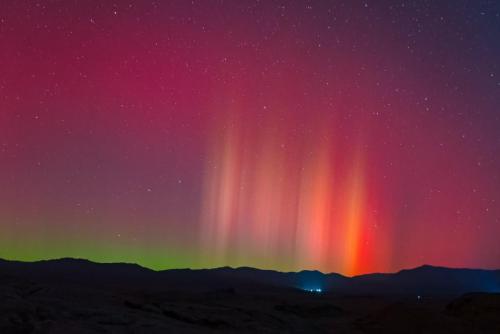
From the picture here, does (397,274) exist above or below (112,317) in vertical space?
above

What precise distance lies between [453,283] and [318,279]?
29603 mm

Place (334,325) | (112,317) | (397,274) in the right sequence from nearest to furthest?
(112,317), (334,325), (397,274)

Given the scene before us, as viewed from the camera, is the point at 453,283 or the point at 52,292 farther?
the point at 453,283

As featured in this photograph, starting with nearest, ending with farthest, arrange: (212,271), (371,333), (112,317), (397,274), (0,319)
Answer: (0,319)
(112,317)
(371,333)
(212,271)
(397,274)

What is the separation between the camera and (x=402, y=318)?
26531mm

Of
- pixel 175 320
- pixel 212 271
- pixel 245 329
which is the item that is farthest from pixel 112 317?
pixel 212 271

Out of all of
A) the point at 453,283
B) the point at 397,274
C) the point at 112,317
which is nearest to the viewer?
the point at 112,317

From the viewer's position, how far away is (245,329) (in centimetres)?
2231

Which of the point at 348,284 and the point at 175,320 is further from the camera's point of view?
the point at 348,284

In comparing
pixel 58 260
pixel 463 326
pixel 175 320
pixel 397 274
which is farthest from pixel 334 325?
pixel 397 274

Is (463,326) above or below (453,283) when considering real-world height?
below

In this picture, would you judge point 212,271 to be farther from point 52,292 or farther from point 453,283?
point 52,292

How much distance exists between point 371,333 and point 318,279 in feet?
317

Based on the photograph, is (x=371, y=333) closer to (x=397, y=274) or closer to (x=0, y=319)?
(x=0, y=319)
